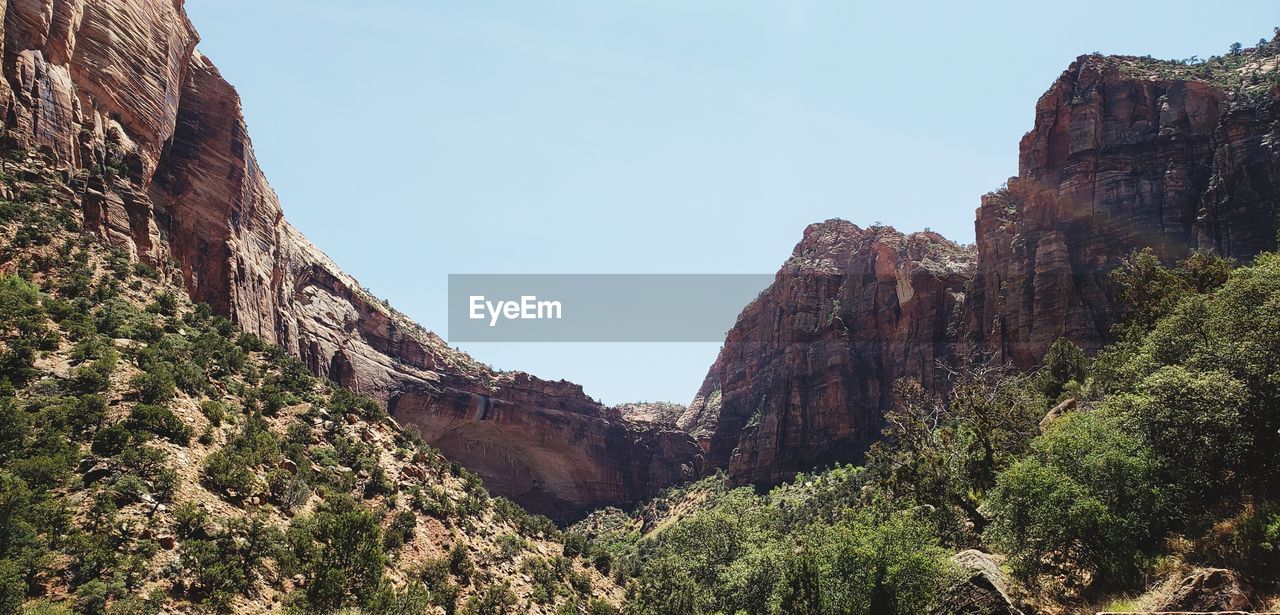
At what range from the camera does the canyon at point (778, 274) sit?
1868 inches

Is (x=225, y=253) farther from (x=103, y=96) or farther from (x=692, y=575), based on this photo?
(x=692, y=575)

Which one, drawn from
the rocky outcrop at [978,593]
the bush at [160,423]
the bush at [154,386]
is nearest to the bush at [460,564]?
the bush at [160,423]

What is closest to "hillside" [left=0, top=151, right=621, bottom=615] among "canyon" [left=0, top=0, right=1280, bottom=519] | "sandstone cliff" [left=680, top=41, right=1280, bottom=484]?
"canyon" [left=0, top=0, right=1280, bottom=519]

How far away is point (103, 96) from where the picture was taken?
47.5 m

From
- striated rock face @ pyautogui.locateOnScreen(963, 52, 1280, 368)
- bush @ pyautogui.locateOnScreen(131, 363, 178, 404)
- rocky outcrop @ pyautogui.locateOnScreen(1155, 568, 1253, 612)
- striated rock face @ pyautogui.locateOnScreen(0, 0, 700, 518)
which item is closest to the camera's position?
rocky outcrop @ pyautogui.locateOnScreen(1155, 568, 1253, 612)

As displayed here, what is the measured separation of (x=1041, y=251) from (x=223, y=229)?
8200 cm

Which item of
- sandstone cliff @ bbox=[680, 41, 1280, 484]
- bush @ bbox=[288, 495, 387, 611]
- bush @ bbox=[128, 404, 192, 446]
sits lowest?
bush @ bbox=[288, 495, 387, 611]

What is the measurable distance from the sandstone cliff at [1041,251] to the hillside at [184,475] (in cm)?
4625

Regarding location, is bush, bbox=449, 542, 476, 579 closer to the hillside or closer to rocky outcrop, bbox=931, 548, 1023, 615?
the hillside

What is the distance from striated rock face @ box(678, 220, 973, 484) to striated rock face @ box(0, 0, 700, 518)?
1093 inches

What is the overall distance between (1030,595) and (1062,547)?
1.95 m

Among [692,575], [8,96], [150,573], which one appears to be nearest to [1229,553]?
[150,573]

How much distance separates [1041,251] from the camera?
74250mm

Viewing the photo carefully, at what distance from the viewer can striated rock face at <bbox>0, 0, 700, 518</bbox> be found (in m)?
42.9
